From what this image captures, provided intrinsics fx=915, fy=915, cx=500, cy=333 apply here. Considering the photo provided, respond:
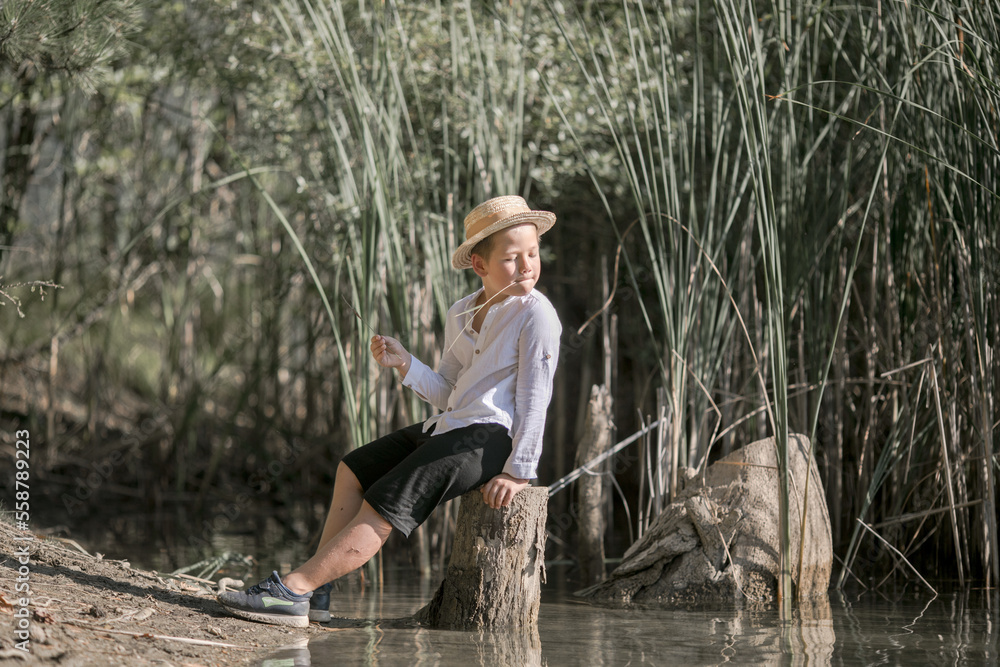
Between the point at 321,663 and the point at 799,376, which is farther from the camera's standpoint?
the point at 799,376

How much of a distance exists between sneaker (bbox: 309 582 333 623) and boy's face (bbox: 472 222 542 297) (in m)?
0.89

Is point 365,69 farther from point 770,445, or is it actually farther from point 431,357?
point 770,445

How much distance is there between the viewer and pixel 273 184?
19.0 feet

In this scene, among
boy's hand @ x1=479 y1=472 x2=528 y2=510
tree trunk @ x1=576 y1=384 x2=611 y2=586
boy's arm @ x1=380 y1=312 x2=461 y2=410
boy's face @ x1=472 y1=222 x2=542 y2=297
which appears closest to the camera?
boy's hand @ x1=479 y1=472 x2=528 y2=510

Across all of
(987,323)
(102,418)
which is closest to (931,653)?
(987,323)

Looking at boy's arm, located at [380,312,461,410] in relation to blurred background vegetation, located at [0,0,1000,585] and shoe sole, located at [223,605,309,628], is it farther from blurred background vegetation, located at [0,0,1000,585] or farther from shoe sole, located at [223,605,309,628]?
shoe sole, located at [223,605,309,628]

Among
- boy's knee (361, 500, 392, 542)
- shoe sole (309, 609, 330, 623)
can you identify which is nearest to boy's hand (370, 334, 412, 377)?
boy's knee (361, 500, 392, 542)

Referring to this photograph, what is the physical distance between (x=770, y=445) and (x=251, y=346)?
424 centimetres

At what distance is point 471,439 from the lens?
7.13 ft

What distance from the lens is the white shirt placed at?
219 cm

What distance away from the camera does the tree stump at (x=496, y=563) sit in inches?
88.7

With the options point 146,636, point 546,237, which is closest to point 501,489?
point 146,636

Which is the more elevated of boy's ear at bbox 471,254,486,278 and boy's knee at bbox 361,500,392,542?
boy's ear at bbox 471,254,486,278

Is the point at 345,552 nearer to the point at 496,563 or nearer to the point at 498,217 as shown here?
the point at 496,563
